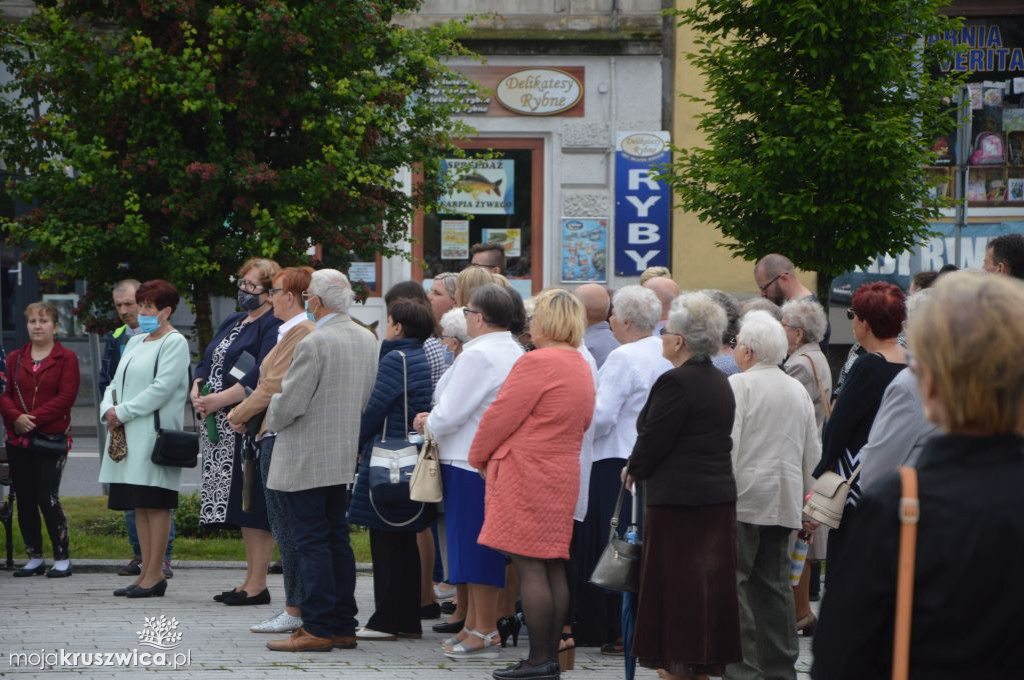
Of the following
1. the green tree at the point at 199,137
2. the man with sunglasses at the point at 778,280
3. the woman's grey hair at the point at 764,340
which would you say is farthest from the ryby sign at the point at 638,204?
the woman's grey hair at the point at 764,340

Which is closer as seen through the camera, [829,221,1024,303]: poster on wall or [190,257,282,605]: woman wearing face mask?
[190,257,282,605]: woman wearing face mask

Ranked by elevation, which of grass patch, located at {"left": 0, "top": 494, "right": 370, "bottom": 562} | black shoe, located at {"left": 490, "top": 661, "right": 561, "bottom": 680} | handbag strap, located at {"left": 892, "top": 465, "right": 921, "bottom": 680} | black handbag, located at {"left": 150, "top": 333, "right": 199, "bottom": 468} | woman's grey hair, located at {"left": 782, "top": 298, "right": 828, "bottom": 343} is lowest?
grass patch, located at {"left": 0, "top": 494, "right": 370, "bottom": 562}

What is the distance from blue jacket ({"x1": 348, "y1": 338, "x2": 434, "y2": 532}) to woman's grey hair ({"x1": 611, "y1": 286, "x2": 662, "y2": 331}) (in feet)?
3.98

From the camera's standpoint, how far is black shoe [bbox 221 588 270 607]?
9.15 m

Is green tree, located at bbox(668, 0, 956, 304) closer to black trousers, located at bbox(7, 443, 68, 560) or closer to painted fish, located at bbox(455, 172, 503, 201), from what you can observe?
black trousers, located at bbox(7, 443, 68, 560)

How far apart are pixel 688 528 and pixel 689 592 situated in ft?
0.92

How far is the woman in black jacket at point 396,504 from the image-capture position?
7.88 meters

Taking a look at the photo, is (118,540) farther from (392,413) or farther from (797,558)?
(797,558)

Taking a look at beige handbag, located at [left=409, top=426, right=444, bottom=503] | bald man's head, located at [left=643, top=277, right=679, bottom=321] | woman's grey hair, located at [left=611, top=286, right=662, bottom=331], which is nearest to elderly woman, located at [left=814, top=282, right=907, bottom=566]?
woman's grey hair, located at [left=611, top=286, right=662, bottom=331]

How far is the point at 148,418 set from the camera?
9.52m

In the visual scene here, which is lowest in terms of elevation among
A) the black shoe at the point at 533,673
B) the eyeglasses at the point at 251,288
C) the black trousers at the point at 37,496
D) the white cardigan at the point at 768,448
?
the black shoe at the point at 533,673

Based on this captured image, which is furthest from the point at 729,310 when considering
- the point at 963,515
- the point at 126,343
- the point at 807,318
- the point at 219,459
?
the point at 963,515

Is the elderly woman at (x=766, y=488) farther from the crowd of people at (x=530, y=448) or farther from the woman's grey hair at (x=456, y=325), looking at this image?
the woman's grey hair at (x=456, y=325)

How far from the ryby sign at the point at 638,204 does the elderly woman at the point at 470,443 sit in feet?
41.9
